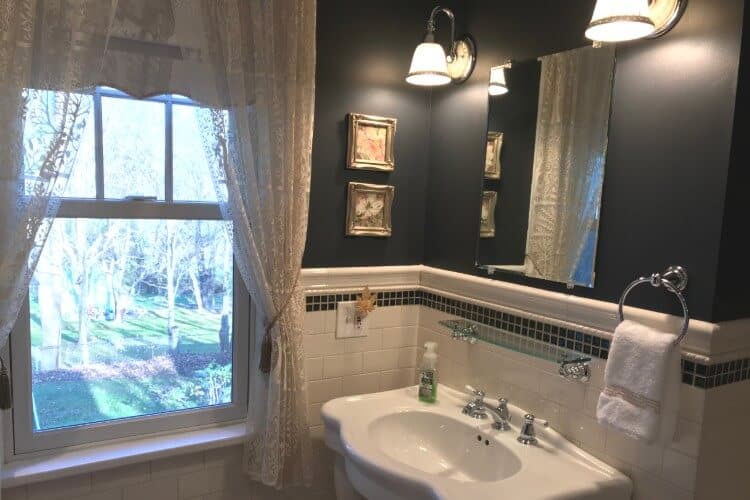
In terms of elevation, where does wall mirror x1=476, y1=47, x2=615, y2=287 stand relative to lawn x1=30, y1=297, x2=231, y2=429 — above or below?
above

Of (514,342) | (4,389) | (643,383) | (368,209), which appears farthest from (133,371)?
(643,383)

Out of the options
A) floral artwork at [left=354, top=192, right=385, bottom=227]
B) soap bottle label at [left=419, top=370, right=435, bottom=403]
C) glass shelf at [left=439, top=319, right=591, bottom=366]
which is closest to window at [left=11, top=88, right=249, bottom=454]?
floral artwork at [left=354, top=192, right=385, bottom=227]

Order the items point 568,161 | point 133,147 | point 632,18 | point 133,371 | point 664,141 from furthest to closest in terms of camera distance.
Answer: point 133,371 → point 133,147 → point 568,161 → point 664,141 → point 632,18

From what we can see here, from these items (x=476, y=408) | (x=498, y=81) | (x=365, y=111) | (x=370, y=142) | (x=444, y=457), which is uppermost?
(x=498, y=81)

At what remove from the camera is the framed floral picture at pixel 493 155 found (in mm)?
1897

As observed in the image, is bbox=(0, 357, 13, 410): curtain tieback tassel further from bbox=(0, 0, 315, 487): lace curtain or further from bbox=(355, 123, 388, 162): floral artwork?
bbox=(355, 123, 388, 162): floral artwork

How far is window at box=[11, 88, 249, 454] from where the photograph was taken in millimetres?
1672

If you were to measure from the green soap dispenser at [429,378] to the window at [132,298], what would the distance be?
0.65 meters

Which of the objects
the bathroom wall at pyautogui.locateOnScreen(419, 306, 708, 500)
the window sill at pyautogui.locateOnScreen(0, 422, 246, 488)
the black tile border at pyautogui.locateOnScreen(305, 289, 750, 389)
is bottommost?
the window sill at pyautogui.locateOnScreen(0, 422, 246, 488)

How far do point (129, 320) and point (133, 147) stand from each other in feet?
1.85

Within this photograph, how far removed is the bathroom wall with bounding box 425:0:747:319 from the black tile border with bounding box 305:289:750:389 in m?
0.13

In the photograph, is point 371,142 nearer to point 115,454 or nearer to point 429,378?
point 429,378

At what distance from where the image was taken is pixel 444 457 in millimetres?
1845

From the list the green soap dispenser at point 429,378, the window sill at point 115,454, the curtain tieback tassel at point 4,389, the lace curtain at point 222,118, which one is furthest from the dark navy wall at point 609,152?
the curtain tieback tassel at point 4,389
